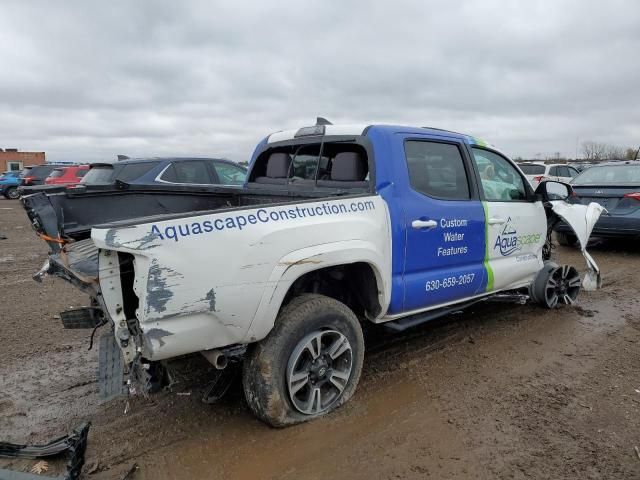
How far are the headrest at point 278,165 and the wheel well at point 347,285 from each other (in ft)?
Answer: 4.48

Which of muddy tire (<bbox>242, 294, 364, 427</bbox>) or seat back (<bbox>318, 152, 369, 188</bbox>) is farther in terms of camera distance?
seat back (<bbox>318, 152, 369, 188</bbox>)

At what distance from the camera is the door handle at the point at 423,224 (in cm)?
354

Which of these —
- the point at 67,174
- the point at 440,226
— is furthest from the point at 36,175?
the point at 440,226

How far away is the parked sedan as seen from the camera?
26.4 feet

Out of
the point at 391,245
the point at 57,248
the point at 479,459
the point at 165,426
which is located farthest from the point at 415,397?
the point at 57,248

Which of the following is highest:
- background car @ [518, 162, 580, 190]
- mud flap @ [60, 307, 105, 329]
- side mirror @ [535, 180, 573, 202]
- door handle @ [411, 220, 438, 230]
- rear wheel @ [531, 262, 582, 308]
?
background car @ [518, 162, 580, 190]

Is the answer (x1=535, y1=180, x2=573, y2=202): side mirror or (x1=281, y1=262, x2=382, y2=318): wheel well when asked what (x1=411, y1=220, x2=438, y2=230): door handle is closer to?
(x1=281, y1=262, x2=382, y2=318): wheel well

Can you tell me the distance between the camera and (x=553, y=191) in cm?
540

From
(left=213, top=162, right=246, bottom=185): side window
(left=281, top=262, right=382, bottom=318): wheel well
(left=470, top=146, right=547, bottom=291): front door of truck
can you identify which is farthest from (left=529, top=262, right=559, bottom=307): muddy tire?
(left=213, top=162, right=246, bottom=185): side window

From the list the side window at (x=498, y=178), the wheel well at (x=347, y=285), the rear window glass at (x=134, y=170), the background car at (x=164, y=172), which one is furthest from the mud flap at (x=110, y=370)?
the rear window glass at (x=134, y=170)

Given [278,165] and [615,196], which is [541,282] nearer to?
[278,165]

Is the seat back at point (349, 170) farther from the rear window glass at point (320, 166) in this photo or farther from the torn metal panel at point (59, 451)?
the torn metal panel at point (59, 451)

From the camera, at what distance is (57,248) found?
10.7 ft

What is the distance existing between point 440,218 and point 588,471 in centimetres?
187
